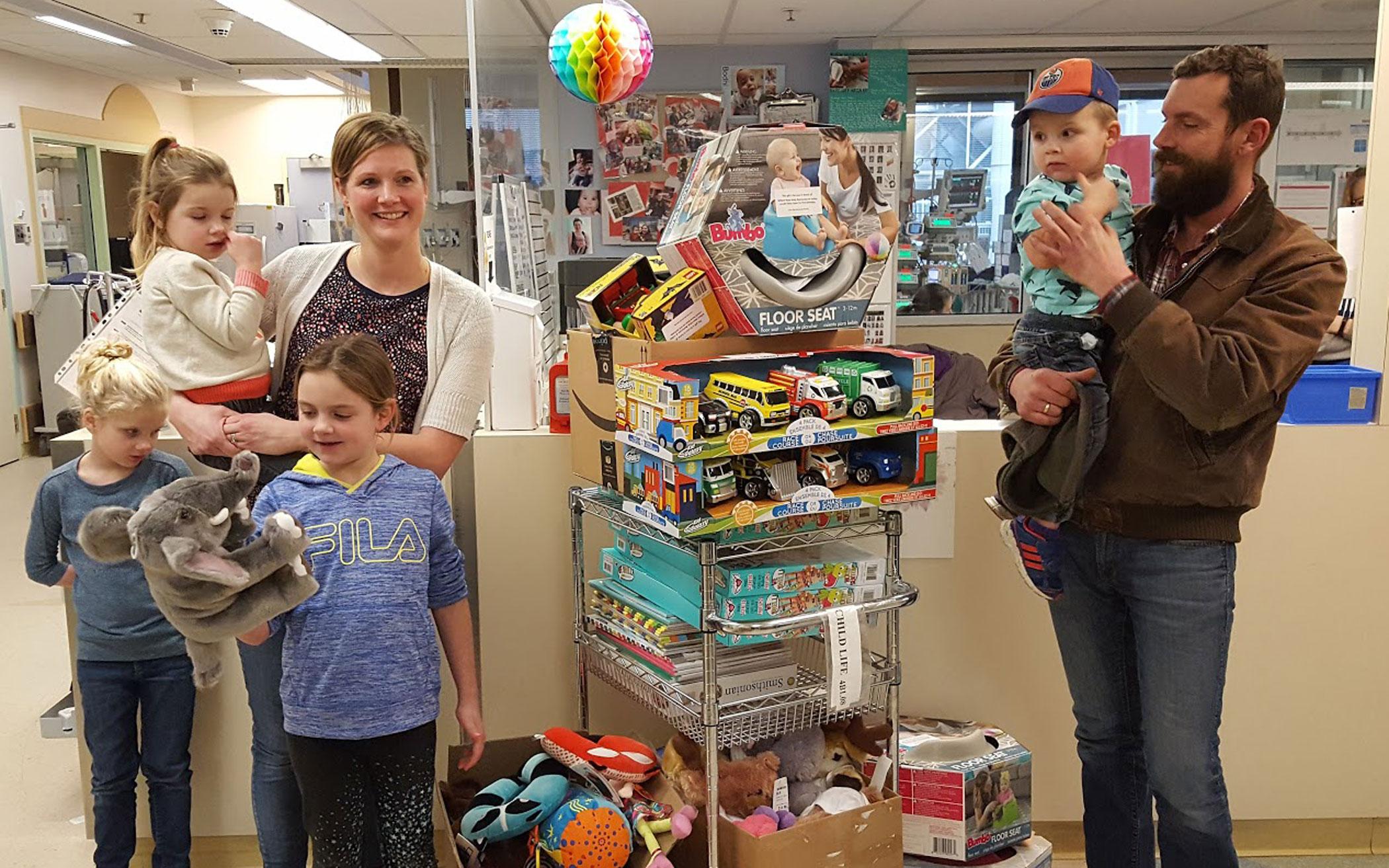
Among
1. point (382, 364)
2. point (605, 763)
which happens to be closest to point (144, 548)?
point (382, 364)

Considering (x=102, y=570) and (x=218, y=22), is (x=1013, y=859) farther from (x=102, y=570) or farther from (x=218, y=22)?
(x=218, y=22)

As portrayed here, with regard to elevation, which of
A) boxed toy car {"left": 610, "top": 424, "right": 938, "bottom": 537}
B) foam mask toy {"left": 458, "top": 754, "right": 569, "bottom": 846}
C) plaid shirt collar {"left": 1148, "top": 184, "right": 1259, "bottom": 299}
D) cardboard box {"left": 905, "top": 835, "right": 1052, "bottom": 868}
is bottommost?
cardboard box {"left": 905, "top": 835, "right": 1052, "bottom": 868}

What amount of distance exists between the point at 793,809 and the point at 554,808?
1.49ft

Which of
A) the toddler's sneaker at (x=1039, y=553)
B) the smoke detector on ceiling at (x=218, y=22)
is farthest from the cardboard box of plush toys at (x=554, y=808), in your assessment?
the smoke detector on ceiling at (x=218, y=22)

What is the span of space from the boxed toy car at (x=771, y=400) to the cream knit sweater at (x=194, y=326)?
2.13ft

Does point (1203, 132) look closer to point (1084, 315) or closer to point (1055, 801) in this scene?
point (1084, 315)

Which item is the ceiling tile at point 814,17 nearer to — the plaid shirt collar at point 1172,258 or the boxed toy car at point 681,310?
the boxed toy car at point 681,310

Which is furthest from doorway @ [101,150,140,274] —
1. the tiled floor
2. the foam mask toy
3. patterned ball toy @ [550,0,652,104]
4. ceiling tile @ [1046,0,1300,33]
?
the foam mask toy

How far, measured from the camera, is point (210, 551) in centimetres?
147

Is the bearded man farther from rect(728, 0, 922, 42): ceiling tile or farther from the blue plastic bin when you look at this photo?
rect(728, 0, 922, 42): ceiling tile

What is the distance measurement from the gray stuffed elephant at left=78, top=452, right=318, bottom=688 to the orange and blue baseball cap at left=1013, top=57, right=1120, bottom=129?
124 centimetres

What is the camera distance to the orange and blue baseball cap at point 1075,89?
1.65 m

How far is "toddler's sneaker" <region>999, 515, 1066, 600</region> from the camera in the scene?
1.86 m

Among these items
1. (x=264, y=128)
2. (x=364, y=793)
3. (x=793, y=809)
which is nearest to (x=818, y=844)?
(x=793, y=809)
